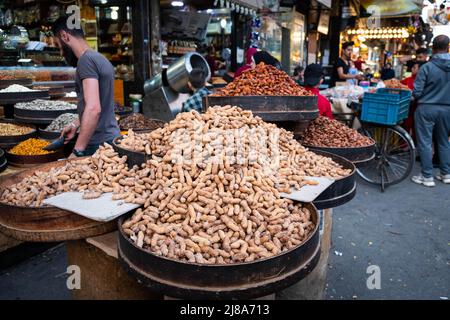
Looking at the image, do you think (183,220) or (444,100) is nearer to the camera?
(183,220)

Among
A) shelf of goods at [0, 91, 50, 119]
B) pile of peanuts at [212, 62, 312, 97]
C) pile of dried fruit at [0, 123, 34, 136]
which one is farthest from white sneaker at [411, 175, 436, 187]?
shelf of goods at [0, 91, 50, 119]

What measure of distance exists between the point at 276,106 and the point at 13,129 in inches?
117

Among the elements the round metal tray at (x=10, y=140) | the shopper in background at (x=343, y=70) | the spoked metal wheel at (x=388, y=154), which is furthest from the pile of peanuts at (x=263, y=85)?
the shopper in background at (x=343, y=70)

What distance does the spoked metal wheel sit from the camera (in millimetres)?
5559

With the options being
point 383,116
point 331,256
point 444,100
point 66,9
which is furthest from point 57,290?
point 66,9

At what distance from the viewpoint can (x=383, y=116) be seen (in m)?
5.45

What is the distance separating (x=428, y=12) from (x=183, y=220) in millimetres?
17292

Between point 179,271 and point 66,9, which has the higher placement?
point 66,9

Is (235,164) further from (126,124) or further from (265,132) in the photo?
(126,124)

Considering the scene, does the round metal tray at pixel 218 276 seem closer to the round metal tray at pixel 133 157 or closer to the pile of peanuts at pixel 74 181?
the pile of peanuts at pixel 74 181

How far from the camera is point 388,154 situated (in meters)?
5.97

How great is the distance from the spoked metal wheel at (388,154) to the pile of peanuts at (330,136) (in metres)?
2.36

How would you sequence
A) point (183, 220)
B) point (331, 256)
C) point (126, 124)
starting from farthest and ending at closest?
point (126, 124)
point (331, 256)
point (183, 220)

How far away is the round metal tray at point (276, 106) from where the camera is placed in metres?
2.86
